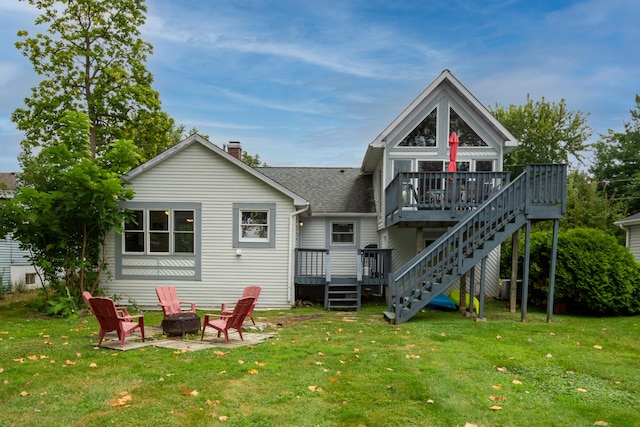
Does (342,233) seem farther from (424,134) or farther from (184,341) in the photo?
(184,341)

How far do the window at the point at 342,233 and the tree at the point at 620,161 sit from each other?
23785 mm

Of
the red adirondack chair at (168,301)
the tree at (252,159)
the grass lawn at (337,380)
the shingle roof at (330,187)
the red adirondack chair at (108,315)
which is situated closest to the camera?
A: the grass lawn at (337,380)

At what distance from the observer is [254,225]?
43.3 ft

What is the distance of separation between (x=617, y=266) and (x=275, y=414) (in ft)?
36.7

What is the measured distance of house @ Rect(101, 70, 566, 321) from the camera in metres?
10.6

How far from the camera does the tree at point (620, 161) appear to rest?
3089 cm

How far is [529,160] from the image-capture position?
3225 cm

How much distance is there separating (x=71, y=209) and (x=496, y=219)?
1088 centimetres

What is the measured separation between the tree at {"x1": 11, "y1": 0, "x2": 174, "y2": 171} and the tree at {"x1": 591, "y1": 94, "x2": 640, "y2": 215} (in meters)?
31.3

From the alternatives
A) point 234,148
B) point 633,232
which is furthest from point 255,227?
point 633,232

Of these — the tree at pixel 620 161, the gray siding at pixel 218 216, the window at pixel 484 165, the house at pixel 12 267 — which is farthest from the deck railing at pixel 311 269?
the tree at pixel 620 161

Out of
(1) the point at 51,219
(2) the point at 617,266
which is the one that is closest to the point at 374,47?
(2) the point at 617,266

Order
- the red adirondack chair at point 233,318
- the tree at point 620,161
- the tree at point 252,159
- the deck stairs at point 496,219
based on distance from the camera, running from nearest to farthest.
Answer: the red adirondack chair at point 233,318 → the deck stairs at point 496,219 → the tree at point 620,161 → the tree at point 252,159

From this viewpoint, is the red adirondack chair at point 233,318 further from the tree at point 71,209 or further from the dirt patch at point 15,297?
the dirt patch at point 15,297
